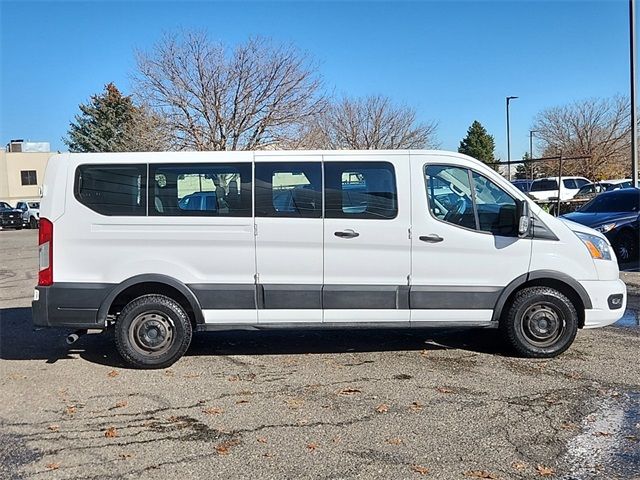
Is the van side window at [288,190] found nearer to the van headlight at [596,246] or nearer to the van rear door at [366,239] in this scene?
the van rear door at [366,239]

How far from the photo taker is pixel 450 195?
6.05m

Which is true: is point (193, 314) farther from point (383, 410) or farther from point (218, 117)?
point (218, 117)

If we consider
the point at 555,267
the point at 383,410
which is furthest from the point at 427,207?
the point at 383,410

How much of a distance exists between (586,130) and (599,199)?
98.0ft

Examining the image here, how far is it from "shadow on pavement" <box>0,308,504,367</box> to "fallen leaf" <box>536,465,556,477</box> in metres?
2.64

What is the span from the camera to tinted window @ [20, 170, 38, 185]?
54.9 metres

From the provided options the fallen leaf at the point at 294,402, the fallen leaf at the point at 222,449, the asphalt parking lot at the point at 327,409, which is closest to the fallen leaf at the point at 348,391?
the asphalt parking lot at the point at 327,409

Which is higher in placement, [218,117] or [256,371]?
[218,117]

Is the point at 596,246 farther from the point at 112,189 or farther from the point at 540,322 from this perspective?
the point at 112,189

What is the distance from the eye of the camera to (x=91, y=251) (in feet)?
19.1

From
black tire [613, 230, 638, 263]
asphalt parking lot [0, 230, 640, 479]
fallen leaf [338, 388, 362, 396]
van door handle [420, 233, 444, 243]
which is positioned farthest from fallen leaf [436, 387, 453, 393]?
black tire [613, 230, 638, 263]

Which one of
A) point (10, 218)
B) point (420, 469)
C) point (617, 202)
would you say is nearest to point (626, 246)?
point (617, 202)

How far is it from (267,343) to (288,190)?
1967mm

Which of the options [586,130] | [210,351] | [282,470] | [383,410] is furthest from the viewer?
[586,130]
